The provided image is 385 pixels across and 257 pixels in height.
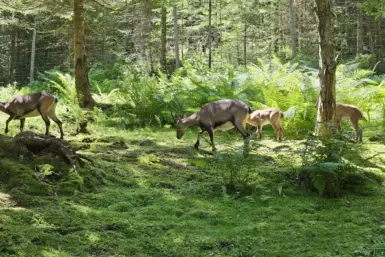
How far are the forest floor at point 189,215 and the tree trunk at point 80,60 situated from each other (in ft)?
19.8

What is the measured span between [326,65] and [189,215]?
3338 millimetres

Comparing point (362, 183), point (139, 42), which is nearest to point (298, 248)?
point (362, 183)

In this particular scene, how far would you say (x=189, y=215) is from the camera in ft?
16.5

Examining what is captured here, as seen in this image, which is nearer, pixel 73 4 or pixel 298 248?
pixel 298 248

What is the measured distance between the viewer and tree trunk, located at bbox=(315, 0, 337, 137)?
256 inches

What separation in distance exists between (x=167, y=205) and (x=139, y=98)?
9.27 metres

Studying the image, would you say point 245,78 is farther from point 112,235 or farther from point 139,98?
point 112,235

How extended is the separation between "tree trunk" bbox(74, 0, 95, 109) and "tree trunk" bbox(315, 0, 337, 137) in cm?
791

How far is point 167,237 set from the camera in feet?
14.1

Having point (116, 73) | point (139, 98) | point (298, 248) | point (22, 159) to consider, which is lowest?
point (298, 248)

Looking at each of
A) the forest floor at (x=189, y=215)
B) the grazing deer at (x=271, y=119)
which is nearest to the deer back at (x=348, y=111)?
the grazing deer at (x=271, y=119)

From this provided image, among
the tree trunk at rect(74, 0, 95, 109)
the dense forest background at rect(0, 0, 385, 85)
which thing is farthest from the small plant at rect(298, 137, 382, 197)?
the dense forest background at rect(0, 0, 385, 85)

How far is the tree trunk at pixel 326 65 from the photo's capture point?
6.49 m

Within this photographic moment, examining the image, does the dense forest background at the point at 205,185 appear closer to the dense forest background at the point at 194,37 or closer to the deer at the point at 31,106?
the deer at the point at 31,106
